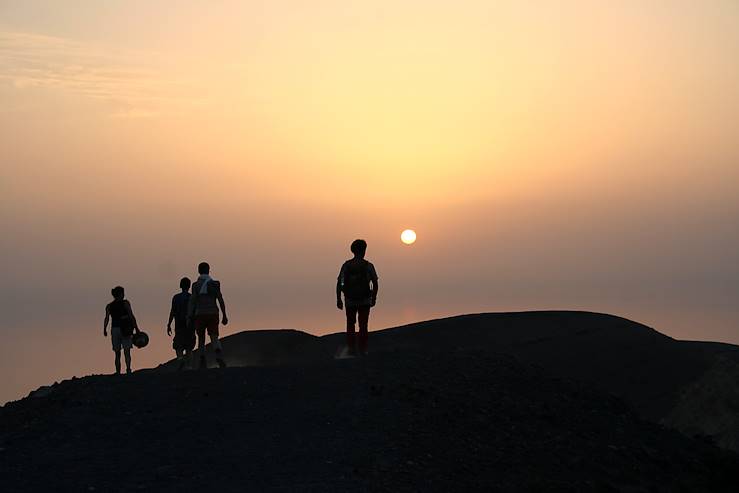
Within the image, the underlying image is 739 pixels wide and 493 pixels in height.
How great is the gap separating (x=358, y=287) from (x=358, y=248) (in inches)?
30.6

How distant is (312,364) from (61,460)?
603 centimetres

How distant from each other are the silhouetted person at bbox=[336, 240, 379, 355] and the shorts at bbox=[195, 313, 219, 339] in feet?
9.11

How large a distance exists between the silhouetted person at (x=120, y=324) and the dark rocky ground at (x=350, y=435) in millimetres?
2790

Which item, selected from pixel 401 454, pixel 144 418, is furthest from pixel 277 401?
pixel 401 454

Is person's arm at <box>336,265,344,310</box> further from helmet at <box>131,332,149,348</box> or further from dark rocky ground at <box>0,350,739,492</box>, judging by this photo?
helmet at <box>131,332,149,348</box>

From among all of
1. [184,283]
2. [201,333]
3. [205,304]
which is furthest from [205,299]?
[184,283]

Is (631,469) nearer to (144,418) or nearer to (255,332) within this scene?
(144,418)

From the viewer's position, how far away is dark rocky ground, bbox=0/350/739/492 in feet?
43.9

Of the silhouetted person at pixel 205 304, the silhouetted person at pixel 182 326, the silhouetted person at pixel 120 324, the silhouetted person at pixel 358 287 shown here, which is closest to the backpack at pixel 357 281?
the silhouetted person at pixel 358 287

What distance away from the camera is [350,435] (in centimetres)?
1481

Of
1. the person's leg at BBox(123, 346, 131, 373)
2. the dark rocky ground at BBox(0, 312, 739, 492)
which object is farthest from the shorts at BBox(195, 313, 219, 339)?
the person's leg at BBox(123, 346, 131, 373)

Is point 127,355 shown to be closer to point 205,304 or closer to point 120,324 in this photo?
point 120,324

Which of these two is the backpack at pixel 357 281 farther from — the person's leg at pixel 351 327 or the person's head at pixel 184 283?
the person's head at pixel 184 283

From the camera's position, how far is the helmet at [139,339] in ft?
75.0
